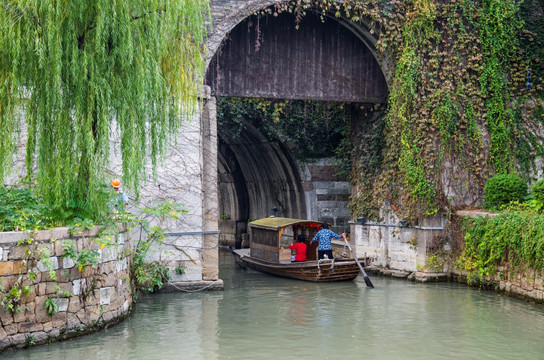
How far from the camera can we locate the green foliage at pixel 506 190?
14.7 meters

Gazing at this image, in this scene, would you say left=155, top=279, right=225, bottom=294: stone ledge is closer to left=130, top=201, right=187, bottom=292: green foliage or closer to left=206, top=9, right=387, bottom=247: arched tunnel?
left=130, top=201, right=187, bottom=292: green foliage

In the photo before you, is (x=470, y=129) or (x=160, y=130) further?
(x=470, y=129)

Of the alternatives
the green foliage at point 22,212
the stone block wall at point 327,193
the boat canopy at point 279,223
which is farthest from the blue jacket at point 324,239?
the green foliage at point 22,212

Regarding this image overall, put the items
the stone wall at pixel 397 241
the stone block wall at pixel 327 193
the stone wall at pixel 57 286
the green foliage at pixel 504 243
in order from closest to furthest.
Answer: the stone wall at pixel 57 286
the green foliage at pixel 504 243
the stone wall at pixel 397 241
the stone block wall at pixel 327 193

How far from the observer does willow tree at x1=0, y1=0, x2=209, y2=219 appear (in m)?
9.54

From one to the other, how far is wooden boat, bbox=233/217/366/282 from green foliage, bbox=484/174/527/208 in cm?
322

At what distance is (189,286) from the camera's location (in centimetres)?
1371

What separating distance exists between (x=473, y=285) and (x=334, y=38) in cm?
652

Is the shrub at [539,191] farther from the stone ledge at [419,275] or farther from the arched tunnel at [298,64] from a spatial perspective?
the arched tunnel at [298,64]

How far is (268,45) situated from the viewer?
16422mm

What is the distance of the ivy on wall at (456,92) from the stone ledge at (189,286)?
16.1 feet

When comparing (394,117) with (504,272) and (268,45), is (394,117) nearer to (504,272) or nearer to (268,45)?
(268,45)

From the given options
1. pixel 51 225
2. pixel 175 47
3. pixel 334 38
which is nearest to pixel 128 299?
pixel 51 225

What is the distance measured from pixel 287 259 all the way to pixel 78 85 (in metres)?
9.10
